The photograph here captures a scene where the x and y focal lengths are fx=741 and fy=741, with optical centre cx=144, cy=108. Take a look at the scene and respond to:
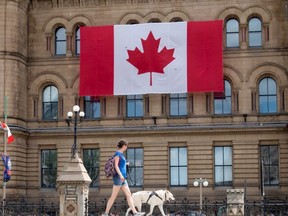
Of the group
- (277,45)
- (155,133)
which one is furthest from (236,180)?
(277,45)

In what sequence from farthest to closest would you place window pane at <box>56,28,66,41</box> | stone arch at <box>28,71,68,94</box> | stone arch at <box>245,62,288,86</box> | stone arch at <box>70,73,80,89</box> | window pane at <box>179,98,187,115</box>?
window pane at <box>56,28,66,41</box>
stone arch at <box>28,71,68,94</box>
stone arch at <box>70,73,80,89</box>
window pane at <box>179,98,187,115</box>
stone arch at <box>245,62,288,86</box>

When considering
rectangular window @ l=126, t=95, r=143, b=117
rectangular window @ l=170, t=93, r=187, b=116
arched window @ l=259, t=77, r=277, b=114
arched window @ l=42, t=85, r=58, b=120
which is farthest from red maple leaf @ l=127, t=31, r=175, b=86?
arched window @ l=259, t=77, r=277, b=114

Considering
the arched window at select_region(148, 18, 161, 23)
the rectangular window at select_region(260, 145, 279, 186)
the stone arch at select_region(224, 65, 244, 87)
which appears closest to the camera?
the rectangular window at select_region(260, 145, 279, 186)

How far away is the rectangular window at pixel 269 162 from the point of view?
50.7m

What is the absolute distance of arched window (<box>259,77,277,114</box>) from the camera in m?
51.5

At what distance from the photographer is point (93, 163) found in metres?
53.0

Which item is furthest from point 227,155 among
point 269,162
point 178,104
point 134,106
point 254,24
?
point 254,24

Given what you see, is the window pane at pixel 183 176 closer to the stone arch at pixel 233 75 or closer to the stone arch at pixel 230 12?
the stone arch at pixel 233 75

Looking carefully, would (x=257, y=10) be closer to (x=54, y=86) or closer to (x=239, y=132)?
(x=239, y=132)

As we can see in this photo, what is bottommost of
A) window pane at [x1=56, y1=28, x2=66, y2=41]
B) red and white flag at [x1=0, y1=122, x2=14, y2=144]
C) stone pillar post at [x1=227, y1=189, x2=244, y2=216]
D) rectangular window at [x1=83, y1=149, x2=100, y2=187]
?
stone pillar post at [x1=227, y1=189, x2=244, y2=216]

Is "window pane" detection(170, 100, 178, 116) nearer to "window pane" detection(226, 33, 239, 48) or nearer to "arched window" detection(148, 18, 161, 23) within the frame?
"window pane" detection(226, 33, 239, 48)

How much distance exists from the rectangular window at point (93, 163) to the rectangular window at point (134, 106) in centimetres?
364

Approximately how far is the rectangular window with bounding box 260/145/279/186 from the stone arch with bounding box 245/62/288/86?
4566mm

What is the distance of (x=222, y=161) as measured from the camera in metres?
51.4
